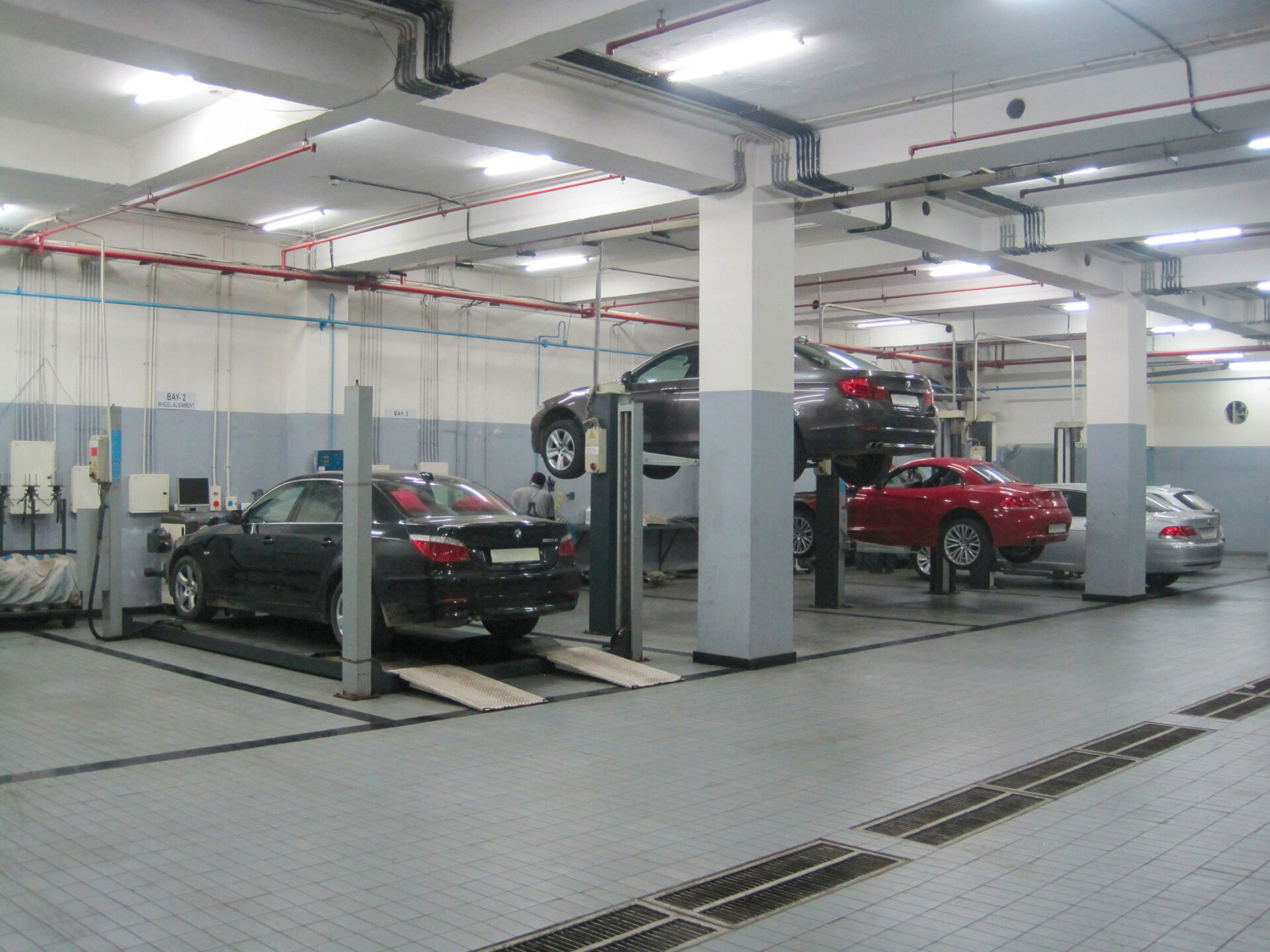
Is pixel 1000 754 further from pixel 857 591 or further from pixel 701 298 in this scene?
pixel 857 591

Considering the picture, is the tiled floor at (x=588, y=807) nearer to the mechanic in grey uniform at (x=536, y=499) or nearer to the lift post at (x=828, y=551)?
the lift post at (x=828, y=551)

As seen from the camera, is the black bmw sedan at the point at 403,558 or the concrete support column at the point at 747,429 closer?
the black bmw sedan at the point at 403,558

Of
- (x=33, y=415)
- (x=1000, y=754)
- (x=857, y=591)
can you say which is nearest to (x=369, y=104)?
(x=1000, y=754)

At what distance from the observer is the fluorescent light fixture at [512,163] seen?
9266 mm

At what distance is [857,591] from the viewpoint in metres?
14.3

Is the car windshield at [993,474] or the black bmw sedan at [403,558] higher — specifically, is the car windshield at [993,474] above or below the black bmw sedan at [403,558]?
above

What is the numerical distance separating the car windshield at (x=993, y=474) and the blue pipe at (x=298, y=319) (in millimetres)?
6017

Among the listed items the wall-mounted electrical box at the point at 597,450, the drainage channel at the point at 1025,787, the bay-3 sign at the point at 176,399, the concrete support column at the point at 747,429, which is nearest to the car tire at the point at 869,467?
the concrete support column at the point at 747,429

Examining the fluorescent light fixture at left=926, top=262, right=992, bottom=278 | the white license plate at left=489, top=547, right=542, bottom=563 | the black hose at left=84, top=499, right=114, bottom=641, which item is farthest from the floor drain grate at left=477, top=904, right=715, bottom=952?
the fluorescent light fixture at left=926, top=262, right=992, bottom=278

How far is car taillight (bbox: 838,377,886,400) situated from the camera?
9273 mm

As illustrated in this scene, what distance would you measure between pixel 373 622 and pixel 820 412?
416cm

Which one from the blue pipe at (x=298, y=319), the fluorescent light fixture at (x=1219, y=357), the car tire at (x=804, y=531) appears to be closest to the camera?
the blue pipe at (x=298, y=319)

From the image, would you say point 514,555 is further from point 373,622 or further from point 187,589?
point 187,589

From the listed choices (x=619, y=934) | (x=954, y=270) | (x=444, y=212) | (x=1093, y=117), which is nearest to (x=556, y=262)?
(x=444, y=212)
